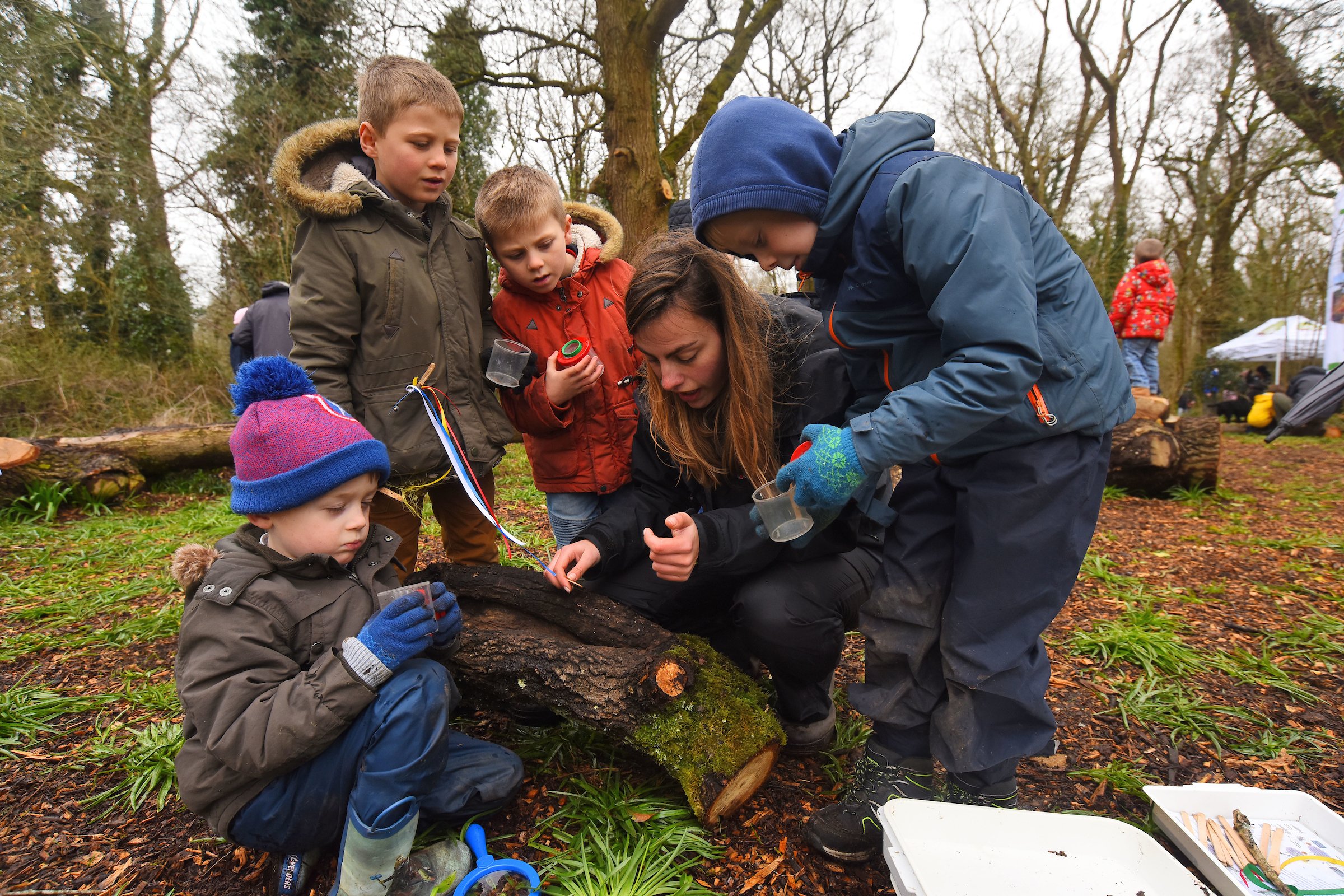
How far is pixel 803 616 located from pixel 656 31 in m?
6.64

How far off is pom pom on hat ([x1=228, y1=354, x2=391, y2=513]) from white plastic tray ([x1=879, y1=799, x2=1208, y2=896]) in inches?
59.7

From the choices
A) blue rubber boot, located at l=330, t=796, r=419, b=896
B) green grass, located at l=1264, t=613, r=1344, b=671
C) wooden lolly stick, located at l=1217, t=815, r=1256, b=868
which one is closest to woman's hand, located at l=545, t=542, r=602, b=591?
blue rubber boot, located at l=330, t=796, r=419, b=896

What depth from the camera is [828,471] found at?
1544mm

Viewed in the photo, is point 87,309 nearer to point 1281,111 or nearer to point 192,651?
point 192,651

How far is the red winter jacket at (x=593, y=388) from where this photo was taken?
8.84ft

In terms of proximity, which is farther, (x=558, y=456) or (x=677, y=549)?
(x=558, y=456)

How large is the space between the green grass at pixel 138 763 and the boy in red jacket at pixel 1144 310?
9.03m

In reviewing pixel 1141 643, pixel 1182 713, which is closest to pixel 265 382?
pixel 1182 713

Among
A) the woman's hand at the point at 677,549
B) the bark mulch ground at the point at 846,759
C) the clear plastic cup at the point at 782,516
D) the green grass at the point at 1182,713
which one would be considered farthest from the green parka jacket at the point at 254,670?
the green grass at the point at 1182,713

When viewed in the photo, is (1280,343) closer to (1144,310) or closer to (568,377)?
(1144,310)

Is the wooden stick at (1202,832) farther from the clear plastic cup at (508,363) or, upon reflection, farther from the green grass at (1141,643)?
the clear plastic cup at (508,363)

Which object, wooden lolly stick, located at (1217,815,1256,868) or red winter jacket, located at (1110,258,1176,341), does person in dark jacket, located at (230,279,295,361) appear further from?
red winter jacket, located at (1110,258,1176,341)

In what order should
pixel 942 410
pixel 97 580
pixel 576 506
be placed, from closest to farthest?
pixel 942 410 < pixel 576 506 < pixel 97 580

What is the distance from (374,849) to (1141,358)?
A: 946cm
